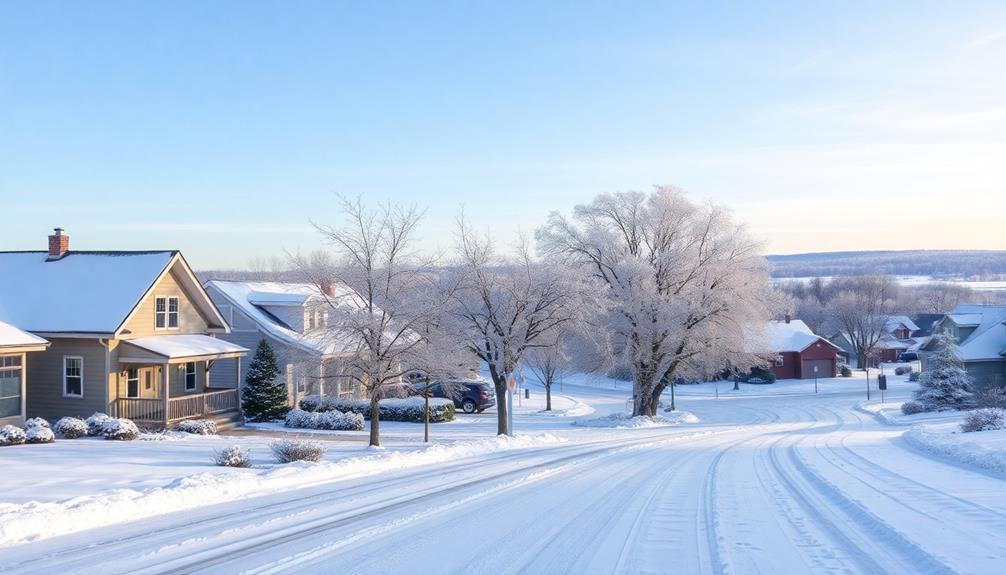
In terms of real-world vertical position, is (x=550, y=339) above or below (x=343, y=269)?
below

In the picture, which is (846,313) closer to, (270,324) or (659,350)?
(659,350)

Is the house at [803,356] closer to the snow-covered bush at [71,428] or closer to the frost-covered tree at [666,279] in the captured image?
the frost-covered tree at [666,279]

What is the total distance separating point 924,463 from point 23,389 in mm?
25768

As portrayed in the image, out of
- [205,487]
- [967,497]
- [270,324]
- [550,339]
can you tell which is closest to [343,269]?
[550,339]

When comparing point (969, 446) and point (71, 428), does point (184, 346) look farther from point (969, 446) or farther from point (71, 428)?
point (969, 446)

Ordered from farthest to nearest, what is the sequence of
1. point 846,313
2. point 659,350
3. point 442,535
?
1. point 846,313
2. point 659,350
3. point 442,535

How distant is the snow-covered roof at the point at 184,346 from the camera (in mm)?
28312

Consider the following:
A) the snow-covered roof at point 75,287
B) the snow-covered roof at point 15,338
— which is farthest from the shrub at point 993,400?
the snow-covered roof at point 15,338

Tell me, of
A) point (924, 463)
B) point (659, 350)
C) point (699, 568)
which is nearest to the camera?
point (699, 568)

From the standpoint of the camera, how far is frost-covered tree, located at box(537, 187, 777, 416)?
1540 inches

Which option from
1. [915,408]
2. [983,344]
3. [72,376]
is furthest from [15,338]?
[983,344]

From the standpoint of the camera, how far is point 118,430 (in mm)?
24234

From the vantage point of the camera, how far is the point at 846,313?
92875 mm

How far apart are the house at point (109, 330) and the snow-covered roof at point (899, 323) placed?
9797cm
